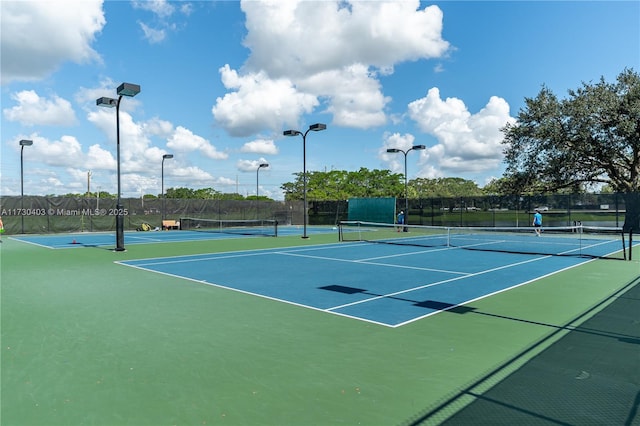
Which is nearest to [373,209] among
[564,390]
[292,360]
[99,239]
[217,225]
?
[217,225]

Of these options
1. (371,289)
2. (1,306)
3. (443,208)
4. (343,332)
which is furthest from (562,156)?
(1,306)

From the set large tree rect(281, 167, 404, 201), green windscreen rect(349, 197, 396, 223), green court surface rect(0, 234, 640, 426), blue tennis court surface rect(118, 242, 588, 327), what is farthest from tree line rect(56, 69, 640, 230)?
large tree rect(281, 167, 404, 201)

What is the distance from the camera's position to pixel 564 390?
13.3 ft

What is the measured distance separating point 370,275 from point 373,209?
27.5 metres

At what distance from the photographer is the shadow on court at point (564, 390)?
3.55 metres

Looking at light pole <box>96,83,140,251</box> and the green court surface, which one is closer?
the green court surface

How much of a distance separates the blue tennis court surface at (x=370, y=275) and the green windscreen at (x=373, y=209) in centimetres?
1950

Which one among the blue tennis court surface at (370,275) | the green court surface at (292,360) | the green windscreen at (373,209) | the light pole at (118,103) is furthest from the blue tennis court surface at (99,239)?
the green windscreen at (373,209)

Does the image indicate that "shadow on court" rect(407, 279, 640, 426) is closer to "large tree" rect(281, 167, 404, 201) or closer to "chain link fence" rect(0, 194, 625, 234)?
"chain link fence" rect(0, 194, 625, 234)

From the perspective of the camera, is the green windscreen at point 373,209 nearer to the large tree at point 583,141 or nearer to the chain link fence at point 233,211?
the chain link fence at point 233,211

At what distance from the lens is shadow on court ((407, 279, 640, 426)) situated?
355 cm

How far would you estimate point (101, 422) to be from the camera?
11.4ft

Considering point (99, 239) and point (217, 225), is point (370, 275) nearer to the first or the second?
point (99, 239)

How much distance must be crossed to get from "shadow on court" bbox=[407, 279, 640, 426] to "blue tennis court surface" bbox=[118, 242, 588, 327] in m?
2.07
